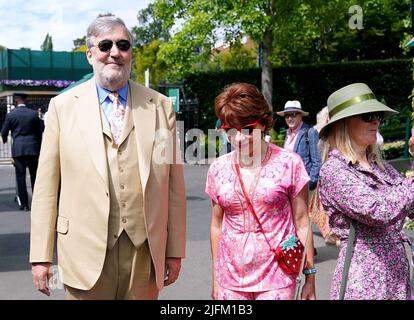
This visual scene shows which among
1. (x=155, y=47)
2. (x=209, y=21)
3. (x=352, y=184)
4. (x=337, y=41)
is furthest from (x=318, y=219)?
(x=155, y=47)

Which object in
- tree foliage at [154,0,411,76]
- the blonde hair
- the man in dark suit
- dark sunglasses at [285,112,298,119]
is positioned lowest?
the man in dark suit

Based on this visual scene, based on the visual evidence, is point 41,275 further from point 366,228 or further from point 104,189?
point 366,228

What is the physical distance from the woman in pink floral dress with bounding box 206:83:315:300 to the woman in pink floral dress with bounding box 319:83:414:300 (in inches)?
8.9

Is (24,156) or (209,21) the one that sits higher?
(209,21)

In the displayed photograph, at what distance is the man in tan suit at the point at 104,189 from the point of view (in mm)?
2756

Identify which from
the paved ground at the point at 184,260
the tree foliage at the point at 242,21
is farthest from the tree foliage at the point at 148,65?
the paved ground at the point at 184,260

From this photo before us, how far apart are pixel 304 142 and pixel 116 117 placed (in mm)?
3959

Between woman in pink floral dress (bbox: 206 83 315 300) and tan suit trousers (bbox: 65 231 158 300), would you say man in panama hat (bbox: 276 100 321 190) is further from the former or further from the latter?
tan suit trousers (bbox: 65 231 158 300)

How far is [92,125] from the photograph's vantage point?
2811 mm

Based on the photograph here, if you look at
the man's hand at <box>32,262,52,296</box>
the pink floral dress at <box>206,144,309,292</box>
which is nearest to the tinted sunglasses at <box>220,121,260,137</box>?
the pink floral dress at <box>206,144,309,292</box>

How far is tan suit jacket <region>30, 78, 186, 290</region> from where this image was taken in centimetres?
274
